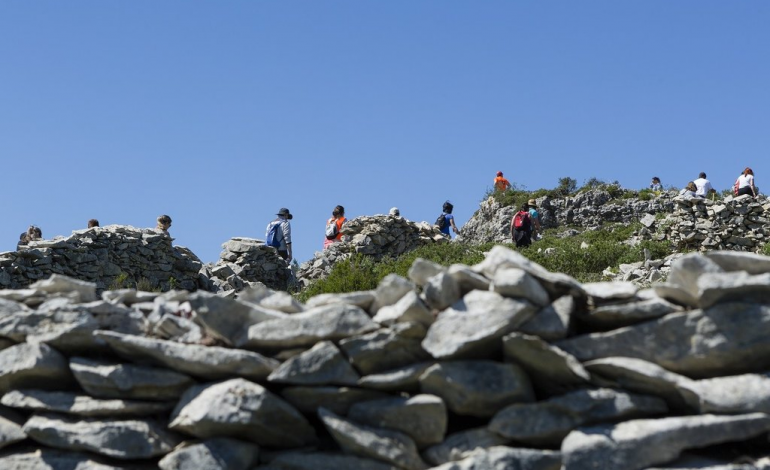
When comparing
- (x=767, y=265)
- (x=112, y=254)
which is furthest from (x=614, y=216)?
(x=767, y=265)

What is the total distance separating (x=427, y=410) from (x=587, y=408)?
1.02 meters

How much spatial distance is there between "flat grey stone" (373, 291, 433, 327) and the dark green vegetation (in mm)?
10629

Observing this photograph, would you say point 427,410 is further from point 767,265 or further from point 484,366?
point 767,265

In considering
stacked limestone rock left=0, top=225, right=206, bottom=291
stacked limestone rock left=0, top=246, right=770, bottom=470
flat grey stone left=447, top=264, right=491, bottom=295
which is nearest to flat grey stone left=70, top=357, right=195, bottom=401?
stacked limestone rock left=0, top=246, right=770, bottom=470

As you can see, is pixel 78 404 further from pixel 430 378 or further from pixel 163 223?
pixel 163 223

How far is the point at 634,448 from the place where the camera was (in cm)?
561

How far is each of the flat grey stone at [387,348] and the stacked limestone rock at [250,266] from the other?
18074 millimetres

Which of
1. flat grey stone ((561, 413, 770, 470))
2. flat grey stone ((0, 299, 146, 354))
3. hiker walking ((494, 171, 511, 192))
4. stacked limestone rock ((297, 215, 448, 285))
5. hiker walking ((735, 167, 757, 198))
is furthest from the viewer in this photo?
hiker walking ((494, 171, 511, 192))

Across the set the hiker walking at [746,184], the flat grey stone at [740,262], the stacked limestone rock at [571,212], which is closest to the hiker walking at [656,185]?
the stacked limestone rock at [571,212]

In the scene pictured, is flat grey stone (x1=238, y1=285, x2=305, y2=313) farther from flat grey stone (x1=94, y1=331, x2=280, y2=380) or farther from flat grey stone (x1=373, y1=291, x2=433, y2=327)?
flat grey stone (x1=373, y1=291, x2=433, y2=327)

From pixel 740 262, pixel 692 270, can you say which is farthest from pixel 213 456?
pixel 740 262

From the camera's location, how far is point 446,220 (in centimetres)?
3162

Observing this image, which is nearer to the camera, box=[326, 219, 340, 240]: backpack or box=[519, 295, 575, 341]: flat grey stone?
box=[519, 295, 575, 341]: flat grey stone

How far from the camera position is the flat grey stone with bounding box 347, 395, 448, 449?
6.07 metres
